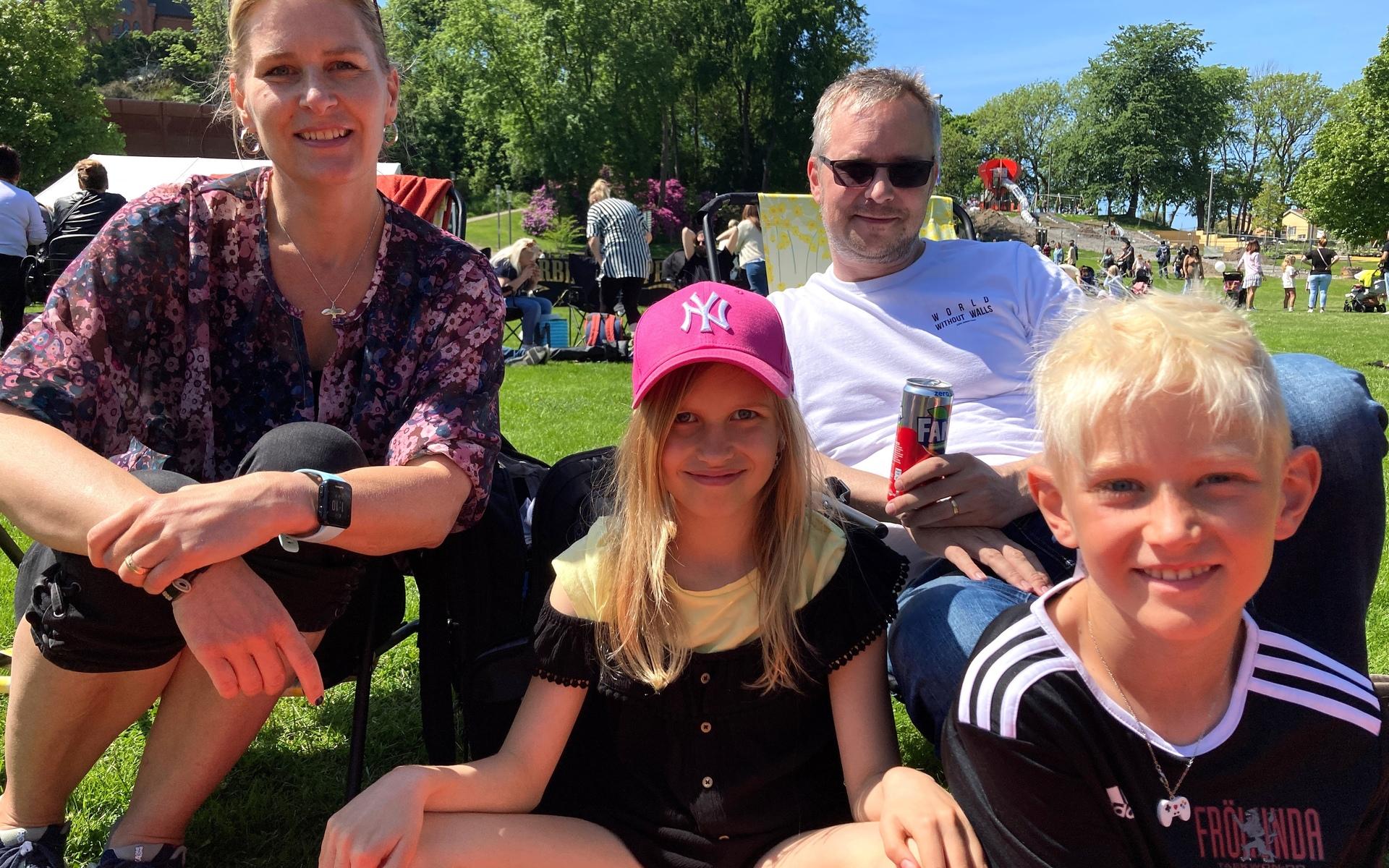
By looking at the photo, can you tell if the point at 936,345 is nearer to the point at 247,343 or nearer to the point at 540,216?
the point at 247,343

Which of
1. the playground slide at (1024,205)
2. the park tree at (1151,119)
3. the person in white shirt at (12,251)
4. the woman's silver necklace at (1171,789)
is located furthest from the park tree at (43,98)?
the park tree at (1151,119)

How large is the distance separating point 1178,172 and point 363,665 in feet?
321

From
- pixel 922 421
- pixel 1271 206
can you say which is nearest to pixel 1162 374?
pixel 922 421

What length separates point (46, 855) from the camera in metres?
2.00

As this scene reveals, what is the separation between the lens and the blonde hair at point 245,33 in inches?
87.4

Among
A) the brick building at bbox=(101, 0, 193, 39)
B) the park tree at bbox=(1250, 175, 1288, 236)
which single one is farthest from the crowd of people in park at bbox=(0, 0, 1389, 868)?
the park tree at bbox=(1250, 175, 1288, 236)

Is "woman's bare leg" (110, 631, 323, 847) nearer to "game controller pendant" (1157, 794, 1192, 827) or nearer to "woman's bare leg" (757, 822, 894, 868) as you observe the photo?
"woman's bare leg" (757, 822, 894, 868)

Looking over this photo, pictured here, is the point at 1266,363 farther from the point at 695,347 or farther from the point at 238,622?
the point at 238,622

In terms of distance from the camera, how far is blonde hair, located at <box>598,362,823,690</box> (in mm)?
2027

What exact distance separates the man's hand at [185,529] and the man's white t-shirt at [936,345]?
62.5 inches

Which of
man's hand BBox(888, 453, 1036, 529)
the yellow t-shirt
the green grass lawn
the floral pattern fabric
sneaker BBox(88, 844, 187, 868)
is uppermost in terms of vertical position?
the floral pattern fabric

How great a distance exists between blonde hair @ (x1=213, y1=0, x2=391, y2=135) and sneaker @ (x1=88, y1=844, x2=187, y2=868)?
63.6 inches

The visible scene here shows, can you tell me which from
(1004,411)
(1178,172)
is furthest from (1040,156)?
(1004,411)

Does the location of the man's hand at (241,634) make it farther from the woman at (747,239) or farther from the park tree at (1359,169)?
the park tree at (1359,169)
